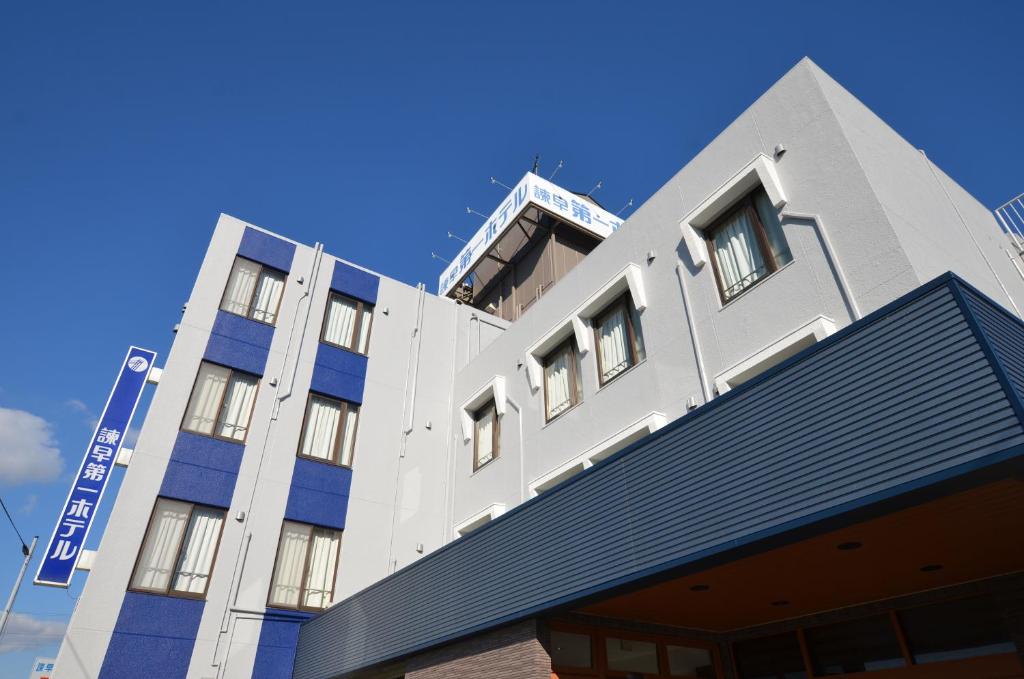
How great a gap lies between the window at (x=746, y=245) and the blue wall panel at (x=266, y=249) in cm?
1151

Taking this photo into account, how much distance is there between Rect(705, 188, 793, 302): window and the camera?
973 cm

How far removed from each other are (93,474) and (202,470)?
2.03 m

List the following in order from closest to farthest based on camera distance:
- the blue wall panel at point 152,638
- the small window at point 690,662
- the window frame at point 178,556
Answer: the small window at point 690,662 < the blue wall panel at point 152,638 < the window frame at point 178,556

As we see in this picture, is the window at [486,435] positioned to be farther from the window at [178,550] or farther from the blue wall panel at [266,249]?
the blue wall panel at [266,249]

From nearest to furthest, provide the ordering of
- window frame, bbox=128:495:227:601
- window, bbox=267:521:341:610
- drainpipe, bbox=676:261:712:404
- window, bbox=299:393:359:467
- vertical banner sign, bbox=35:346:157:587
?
drainpipe, bbox=676:261:712:404 → vertical banner sign, bbox=35:346:157:587 → window frame, bbox=128:495:227:601 → window, bbox=267:521:341:610 → window, bbox=299:393:359:467

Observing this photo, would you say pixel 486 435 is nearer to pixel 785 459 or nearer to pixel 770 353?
pixel 770 353

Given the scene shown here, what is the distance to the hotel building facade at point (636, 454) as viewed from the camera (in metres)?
5.82

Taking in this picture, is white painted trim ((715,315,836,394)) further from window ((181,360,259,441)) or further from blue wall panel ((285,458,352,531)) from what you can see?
window ((181,360,259,441))

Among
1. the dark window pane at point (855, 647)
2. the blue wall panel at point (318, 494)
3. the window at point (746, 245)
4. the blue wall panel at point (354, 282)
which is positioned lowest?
the dark window pane at point (855, 647)

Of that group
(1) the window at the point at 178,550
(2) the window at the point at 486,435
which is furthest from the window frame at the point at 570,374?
(1) the window at the point at 178,550

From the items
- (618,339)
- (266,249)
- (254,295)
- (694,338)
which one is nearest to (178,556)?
(254,295)

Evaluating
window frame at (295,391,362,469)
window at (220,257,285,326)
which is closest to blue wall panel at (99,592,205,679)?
window frame at (295,391,362,469)

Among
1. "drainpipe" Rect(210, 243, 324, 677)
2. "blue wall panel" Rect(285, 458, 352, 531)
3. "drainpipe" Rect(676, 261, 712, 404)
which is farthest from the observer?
"blue wall panel" Rect(285, 458, 352, 531)

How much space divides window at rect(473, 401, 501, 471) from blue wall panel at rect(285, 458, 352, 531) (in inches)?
126
